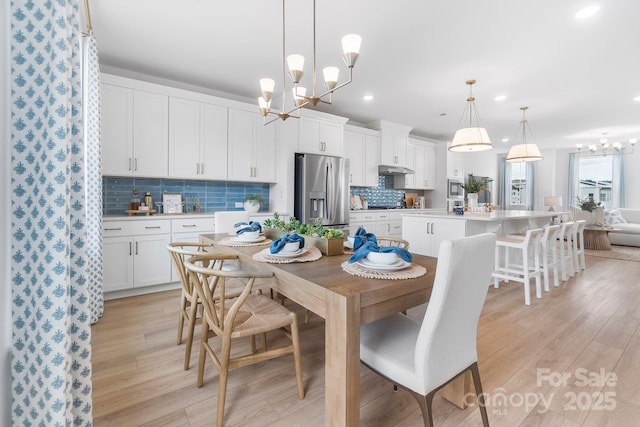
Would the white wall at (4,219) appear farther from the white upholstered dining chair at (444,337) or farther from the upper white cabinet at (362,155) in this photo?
the upper white cabinet at (362,155)

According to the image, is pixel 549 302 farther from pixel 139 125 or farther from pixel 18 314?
pixel 139 125

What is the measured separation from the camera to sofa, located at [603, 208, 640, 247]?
21.0 ft

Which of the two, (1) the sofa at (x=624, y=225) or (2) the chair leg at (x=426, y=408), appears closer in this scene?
(2) the chair leg at (x=426, y=408)

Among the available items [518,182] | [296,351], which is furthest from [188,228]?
[518,182]

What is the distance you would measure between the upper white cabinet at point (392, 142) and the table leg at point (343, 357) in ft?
16.3

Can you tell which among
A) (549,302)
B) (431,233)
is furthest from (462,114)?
(549,302)

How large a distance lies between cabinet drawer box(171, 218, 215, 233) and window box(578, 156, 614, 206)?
9653 millimetres

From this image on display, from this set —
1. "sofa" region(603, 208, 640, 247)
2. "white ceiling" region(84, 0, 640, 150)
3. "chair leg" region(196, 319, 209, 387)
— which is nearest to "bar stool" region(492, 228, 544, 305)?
"white ceiling" region(84, 0, 640, 150)

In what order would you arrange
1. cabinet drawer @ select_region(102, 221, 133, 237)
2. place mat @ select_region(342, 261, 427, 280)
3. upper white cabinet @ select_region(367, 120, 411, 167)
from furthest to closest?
upper white cabinet @ select_region(367, 120, 411, 167)
cabinet drawer @ select_region(102, 221, 133, 237)
place mat @ select_region(342, 261, 427, 280)

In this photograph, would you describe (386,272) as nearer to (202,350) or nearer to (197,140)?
(202,350)

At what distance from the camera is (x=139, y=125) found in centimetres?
336

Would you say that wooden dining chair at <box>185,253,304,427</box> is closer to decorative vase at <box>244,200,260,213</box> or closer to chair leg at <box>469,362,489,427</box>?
chair leg at <box>469,362,489,427</box>

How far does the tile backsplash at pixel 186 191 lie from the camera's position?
3.54 metres

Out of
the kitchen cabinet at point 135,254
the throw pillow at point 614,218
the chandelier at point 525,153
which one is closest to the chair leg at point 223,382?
the kitchen cabinet at point 135,254
